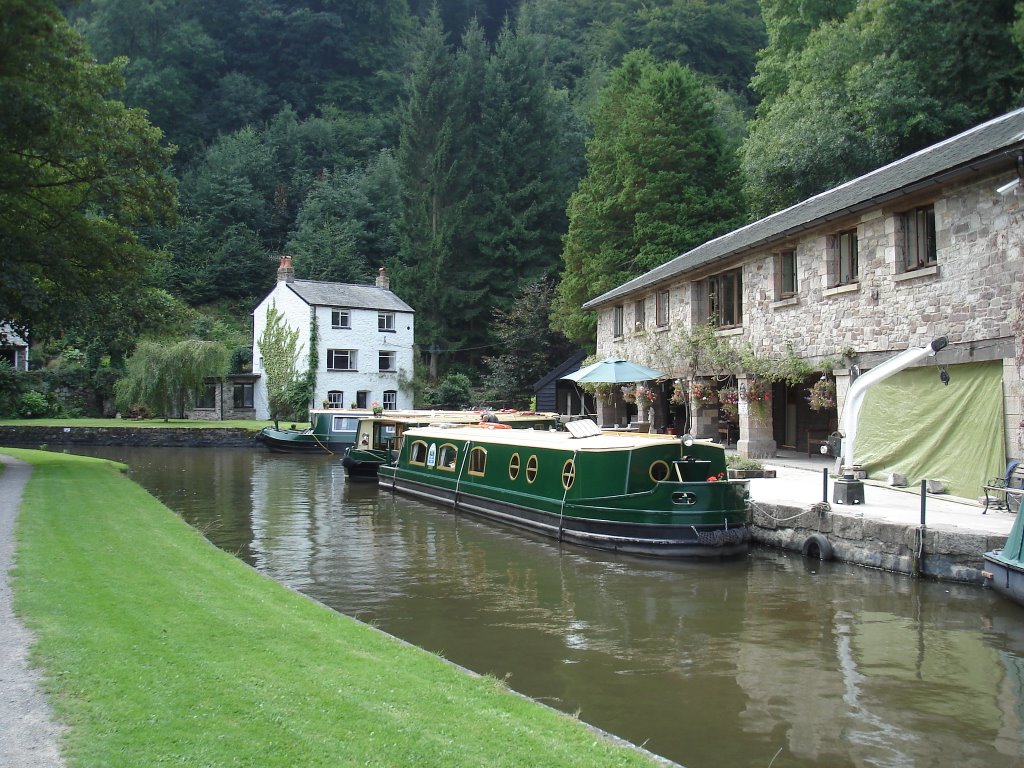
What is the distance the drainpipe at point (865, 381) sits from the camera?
14.7 meters

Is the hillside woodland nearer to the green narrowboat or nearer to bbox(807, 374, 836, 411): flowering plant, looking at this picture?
the green narrowboat

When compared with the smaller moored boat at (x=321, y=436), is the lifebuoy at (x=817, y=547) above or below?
below

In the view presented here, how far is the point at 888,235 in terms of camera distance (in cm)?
1645

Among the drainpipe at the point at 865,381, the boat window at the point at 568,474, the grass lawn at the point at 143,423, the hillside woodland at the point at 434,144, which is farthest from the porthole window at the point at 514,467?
the grass lawn at the point at 143,423

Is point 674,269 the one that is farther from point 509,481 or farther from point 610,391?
point 509,481

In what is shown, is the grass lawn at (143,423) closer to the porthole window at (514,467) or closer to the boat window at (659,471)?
the porthole window at (514,467)

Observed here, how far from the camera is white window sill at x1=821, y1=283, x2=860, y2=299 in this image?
17.4m

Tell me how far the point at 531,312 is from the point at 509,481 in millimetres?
30868

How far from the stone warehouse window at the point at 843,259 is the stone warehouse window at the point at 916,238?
4.35 ft

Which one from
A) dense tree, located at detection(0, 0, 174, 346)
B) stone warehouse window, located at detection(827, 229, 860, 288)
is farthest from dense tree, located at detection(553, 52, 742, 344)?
dense tree, located at detection(0, 0, 174, 346)

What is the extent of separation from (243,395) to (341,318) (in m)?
7.15

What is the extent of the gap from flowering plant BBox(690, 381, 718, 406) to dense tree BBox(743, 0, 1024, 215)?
42.2ft

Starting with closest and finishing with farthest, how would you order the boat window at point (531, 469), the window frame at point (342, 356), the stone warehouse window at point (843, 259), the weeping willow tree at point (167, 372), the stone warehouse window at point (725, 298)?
the boat window at point (531, 469) < the stone warehouse window at point (843, 259) < the stone warehouse window at point (725, 298) < the weeping willow tree at point (167, 372) < the window frame at point (342, 356)

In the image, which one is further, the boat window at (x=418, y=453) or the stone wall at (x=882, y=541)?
the boat window at (x=418, y=453)
